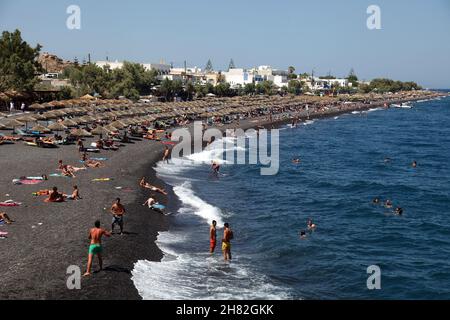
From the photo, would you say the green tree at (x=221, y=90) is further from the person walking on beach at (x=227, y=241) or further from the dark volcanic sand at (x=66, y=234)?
the person walking on beach at (x=227, y=241)

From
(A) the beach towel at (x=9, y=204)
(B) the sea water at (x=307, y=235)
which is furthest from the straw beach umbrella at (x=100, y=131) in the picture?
(A) the beach towel at (x=9, y=204)

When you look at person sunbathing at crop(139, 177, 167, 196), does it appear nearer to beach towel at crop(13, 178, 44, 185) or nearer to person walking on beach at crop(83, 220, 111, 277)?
beach towel at crop(13, 178, 44, 185)

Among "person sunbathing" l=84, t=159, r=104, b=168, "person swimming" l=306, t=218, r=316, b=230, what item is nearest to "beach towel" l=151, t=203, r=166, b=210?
"person swimming" l=306, t=218, r=316, b=230

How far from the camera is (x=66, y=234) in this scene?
17.1 m

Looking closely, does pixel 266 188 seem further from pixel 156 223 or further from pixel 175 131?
pixel 175 131

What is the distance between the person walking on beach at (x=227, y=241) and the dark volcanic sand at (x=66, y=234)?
2.34 meters

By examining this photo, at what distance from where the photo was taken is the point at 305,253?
19.3 metres

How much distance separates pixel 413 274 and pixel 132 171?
63.3 feet

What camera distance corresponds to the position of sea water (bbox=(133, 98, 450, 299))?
15469mm

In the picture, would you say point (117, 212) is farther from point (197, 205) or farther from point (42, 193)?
point (197, 205)

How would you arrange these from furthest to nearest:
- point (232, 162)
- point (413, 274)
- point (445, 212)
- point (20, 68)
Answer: point (20, 68) → point (232, 162) → point (445, 212) → point (413, 274)

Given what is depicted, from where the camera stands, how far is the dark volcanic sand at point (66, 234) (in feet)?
42.1

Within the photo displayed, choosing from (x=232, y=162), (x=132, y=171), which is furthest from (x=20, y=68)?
(x=132, y=171)
